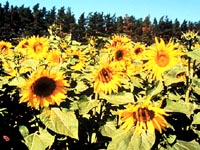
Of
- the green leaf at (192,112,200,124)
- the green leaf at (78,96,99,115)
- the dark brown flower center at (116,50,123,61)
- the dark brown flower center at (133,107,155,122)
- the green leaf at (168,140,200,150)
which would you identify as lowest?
the green leaf at (168,140,200,150)

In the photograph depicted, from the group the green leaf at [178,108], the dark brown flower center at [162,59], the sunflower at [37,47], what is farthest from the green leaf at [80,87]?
the sunflower at [37,47]

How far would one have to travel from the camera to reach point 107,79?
3068 mm

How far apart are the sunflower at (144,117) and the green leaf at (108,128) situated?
331 mm

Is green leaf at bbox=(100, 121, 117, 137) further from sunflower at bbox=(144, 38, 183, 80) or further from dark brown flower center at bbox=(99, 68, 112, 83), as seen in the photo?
sunflower at bbox=(144, 38, 183, 80)

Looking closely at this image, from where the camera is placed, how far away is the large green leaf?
2.35 meters

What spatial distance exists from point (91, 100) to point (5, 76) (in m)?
0.83

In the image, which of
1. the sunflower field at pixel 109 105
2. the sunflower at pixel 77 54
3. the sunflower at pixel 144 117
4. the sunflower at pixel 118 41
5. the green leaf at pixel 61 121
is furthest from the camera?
the sunflower at pixel 118 41

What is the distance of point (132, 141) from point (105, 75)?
81 centimetres

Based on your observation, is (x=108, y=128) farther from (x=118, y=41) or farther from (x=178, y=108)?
(x=118, y=41)

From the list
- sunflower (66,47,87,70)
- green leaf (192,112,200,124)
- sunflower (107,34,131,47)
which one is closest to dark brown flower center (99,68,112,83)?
green leaf (192,112,200,124)

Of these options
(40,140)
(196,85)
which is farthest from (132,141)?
(40,140)

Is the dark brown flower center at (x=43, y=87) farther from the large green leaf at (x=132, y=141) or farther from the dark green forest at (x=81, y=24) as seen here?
the dark green forest at (x=81, y=24)

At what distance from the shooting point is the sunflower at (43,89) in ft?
9.27

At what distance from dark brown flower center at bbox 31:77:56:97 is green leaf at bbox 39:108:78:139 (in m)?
0.15
